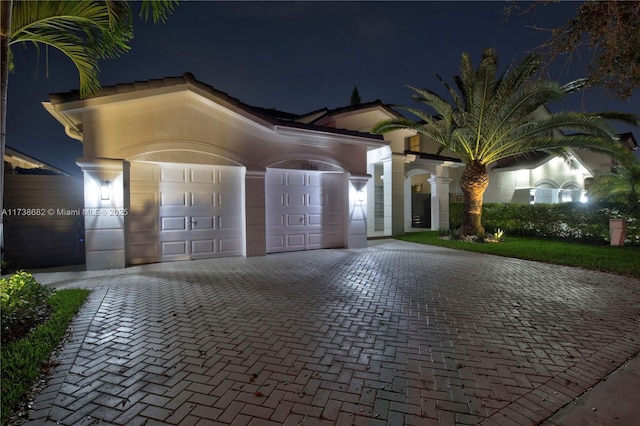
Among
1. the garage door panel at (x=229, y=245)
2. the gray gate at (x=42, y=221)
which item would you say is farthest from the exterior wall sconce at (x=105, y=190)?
the garage door panel at (x=229, y=245)

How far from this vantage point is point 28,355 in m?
3.43

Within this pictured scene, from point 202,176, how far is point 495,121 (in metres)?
10.6

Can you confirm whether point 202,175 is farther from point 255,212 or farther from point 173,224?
point 255,212

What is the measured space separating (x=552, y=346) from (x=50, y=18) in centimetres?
745

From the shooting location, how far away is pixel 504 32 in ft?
15.9

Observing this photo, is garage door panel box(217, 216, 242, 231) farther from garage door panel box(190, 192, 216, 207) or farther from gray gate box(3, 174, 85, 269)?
gray gate box(3, 174, 85, 269)

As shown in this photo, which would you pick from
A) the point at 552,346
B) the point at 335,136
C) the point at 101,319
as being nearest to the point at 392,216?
the point at 335,136

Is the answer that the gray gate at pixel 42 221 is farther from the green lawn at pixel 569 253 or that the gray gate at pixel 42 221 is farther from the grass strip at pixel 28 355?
the green lawn at pixel 569 253

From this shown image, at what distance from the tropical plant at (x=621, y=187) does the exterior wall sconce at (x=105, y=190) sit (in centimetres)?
1801

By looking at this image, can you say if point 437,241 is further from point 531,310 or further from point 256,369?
point 256,369

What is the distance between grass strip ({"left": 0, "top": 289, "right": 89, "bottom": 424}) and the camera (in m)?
2.73

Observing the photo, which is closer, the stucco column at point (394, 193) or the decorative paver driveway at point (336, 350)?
the decorative paver driveway at point (336, 350)

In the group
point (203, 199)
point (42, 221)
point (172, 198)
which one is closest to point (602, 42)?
point (203, 199)

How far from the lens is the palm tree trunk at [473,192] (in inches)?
523
